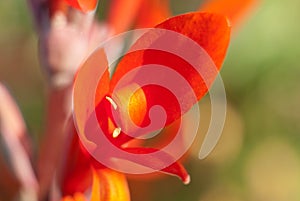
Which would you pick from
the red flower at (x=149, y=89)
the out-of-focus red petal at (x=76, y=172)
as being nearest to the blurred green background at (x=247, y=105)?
the out-of-focus red petal at (x=76, y=172)

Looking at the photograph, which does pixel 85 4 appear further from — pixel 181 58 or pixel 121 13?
pixel 121 13

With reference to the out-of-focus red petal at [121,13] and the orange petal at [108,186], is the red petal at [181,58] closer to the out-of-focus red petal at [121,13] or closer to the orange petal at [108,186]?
the orange petal at [108,186]

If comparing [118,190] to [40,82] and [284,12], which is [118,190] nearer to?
[40,82]

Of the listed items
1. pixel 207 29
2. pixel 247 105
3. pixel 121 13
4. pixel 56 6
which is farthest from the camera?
pixel 247 105

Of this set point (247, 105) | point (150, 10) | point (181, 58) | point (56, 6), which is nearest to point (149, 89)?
point (181, 58)

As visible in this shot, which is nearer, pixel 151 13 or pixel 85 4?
pixel 85 4

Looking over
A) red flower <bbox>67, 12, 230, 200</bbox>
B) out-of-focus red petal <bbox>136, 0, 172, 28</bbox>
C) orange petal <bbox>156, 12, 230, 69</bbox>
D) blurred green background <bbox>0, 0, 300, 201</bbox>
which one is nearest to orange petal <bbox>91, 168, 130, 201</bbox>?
red flower <bbox>67, 12, 230, 200</bbox>
